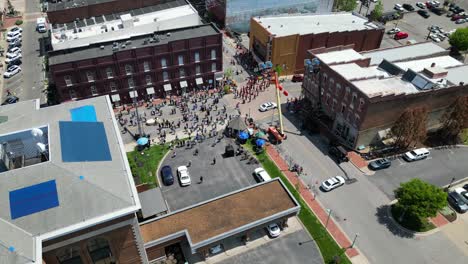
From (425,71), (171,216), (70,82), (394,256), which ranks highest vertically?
(425,71)

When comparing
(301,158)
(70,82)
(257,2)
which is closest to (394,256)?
(301,158)

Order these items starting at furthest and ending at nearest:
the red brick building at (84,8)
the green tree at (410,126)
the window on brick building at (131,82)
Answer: the red brick building at (84,8), the window on brick building at (131,82), the green tree at (410,126)

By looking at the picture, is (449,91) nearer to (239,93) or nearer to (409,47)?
(409,47)

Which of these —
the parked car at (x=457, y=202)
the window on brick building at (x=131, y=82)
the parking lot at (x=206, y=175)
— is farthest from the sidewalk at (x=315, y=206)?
the window on brick building at (x=131, y=82)

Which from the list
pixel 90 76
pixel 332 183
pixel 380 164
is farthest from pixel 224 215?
pixel 90 76

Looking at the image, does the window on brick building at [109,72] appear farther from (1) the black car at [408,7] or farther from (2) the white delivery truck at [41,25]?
(1) the black car at [408,7]

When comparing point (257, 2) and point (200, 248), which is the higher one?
point (257, 2)
